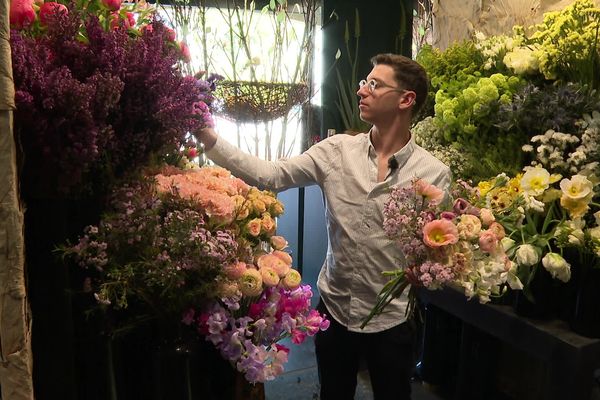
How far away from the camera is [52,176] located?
0.73 metres

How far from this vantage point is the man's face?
5.61ft

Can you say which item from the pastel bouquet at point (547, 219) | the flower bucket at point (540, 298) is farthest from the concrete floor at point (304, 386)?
the pastel bouquet at point (547, 219)

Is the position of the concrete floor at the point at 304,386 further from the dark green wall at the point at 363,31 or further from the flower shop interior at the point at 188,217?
the dark green wall at the point at 363,31

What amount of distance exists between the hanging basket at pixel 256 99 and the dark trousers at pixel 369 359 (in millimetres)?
1551

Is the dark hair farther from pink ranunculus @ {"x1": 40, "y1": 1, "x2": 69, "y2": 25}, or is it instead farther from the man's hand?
pink ranunculus @ {"x1": 40, "y1": 1, "x2": 69, "y2": 25}

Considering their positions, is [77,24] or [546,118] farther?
[546,118]

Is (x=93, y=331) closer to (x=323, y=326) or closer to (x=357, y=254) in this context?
(x=323, y=326)

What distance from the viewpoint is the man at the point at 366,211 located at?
1633mm

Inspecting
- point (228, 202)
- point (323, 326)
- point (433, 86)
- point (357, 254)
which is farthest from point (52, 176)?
point (433, 86)

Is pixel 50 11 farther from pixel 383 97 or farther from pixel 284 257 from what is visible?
pixel 383 97

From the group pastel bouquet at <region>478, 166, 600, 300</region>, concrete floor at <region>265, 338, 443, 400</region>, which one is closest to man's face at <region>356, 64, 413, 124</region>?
pastel bouquet at <region>478, 166, 600, 300</region>

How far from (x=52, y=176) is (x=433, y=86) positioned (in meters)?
1.68

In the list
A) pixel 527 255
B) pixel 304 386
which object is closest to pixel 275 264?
pixel 527 255

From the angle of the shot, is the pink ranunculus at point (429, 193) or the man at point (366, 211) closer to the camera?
the pink ranunculus at point (429, 193)
